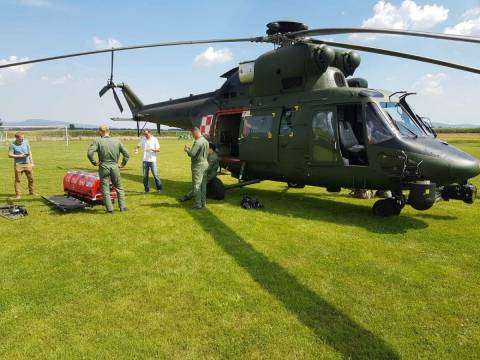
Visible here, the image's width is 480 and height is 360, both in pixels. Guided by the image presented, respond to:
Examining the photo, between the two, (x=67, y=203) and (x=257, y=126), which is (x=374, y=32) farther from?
(x=67, y=203)

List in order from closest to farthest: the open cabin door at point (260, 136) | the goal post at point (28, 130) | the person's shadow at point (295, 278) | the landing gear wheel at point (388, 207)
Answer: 1. the person's shadow at point (295, 278)
2. the landing gear wheel at point (388, 207)
3. the open cabin door at point (260, 136)
4. the goal post at point (28, 130)

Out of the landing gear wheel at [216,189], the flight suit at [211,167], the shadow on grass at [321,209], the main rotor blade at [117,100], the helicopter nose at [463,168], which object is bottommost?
the shadow on grass at [321,209]

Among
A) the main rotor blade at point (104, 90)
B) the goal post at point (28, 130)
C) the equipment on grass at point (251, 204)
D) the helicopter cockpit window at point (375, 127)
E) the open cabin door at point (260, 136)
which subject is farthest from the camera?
the goal post at point (28, 130)

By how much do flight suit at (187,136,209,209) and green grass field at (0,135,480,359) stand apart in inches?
36.5

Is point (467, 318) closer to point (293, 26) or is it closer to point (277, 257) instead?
point (277, 257)

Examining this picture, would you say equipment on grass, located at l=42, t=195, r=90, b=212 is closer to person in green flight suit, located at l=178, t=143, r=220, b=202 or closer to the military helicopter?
person in green flight suit, located at l=178, t=143, r=220, b=202

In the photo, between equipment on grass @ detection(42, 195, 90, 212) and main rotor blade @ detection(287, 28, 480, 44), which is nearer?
main rotor blade @ detection(287, 28, 480, 44)

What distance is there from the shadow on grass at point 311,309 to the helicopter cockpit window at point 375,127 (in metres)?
3.52

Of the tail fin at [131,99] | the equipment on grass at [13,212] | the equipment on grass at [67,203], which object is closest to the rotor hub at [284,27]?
the equipment on grass at [67,203]

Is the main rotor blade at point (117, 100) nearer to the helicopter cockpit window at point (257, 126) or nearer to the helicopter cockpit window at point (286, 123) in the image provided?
the helicopter cockpit window at point (257, 126)

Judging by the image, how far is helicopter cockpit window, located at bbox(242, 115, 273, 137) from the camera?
9.49m

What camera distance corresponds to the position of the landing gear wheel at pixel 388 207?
313 inches

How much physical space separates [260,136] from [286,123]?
2.79ft

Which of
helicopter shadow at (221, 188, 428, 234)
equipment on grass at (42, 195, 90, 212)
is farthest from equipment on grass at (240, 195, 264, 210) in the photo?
equipment on grass at (42, 195, 90, 212)
